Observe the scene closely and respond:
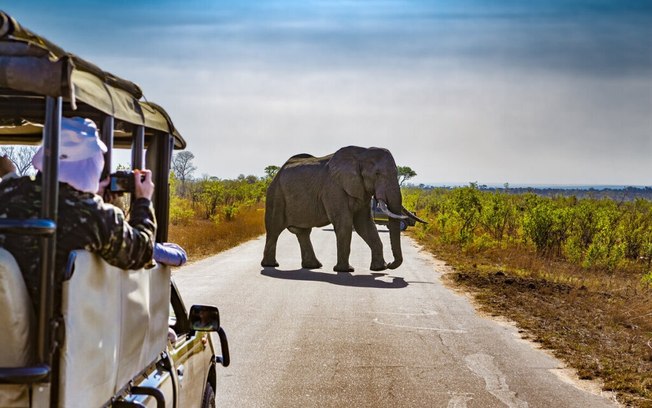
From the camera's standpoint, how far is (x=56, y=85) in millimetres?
2902

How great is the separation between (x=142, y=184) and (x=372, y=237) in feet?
53.9

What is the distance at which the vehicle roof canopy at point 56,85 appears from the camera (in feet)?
9.50

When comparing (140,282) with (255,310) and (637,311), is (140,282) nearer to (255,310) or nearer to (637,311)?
(255,310)

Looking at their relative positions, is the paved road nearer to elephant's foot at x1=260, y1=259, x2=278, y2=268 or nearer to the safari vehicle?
elephant's foot at x1=260, y1=259, x2=278, y2=268

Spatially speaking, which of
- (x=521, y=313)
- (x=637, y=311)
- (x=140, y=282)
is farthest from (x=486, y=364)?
(x=140, y=282)

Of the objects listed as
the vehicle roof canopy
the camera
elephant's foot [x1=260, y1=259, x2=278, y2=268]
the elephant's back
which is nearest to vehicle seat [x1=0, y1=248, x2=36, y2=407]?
the vehicle roof canopy

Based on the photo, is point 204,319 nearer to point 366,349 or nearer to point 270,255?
point 366,349

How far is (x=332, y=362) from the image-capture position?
9234 mm

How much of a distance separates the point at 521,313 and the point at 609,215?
749 inches

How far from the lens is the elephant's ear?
20.0 m

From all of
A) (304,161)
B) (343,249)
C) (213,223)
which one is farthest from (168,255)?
(213,223)

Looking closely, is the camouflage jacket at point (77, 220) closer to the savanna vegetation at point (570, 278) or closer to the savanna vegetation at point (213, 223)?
the savanna vegetation at point (570, 278)

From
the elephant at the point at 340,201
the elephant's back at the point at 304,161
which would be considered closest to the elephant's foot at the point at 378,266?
the elephant at the point at 340,201

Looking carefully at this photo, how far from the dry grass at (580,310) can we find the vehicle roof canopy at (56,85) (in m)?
5.77
